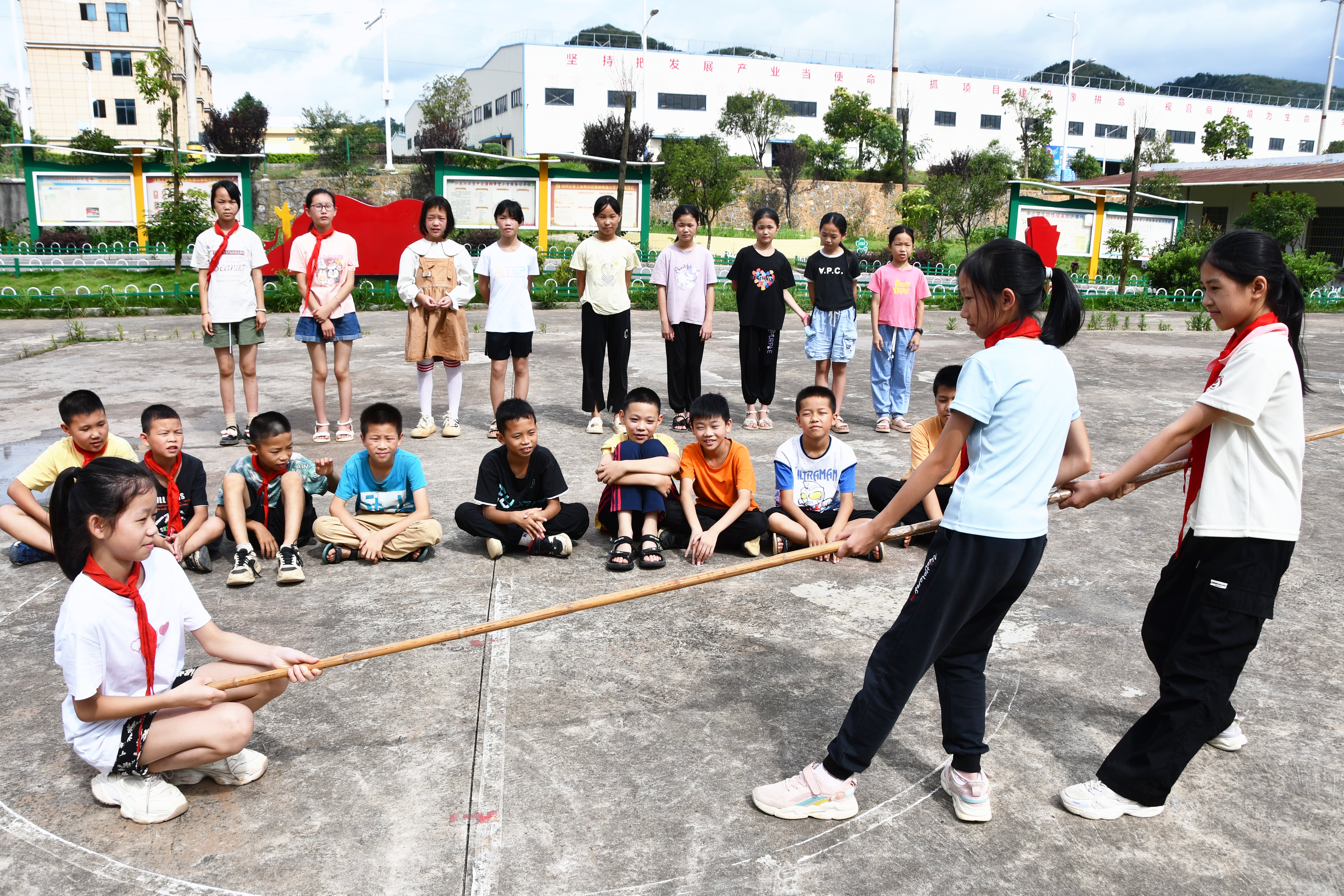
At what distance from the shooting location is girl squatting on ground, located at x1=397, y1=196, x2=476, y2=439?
628 cm

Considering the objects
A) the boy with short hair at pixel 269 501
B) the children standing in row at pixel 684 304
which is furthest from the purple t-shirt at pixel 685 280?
the boy with short hair at pixel 269 501

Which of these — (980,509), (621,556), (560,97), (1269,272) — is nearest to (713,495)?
(621,556)

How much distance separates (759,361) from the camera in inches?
272

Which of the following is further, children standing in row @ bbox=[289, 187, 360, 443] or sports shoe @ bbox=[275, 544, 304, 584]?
children standing in row @ bbox=[289, 187, 360, 443]

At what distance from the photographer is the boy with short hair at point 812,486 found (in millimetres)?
4461

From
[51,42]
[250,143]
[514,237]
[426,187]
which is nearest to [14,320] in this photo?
[514,237]

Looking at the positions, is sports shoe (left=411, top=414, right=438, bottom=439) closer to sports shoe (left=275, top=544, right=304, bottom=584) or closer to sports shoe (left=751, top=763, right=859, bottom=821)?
sports shoe (left=275, top=544, right=304, bottom=584)

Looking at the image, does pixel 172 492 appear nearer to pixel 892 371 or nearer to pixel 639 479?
pixel 639 479

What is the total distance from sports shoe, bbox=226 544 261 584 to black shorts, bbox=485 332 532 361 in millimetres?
2476

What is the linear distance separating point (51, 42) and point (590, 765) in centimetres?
4650

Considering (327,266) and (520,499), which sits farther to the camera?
(327,266)

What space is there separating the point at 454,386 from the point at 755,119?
37.7 meters

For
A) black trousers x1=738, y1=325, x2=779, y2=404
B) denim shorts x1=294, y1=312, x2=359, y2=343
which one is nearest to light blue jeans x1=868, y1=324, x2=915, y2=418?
black trousers x1=738, y1=325, x2=779, y2=404

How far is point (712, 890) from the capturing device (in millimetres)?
2273
